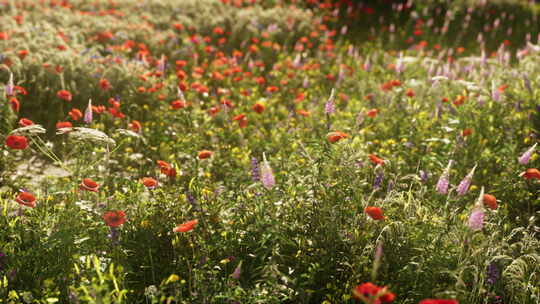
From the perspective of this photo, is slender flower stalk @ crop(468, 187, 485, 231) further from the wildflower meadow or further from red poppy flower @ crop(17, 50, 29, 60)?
red poppy flower @ crop(17, 50, 29, 60)

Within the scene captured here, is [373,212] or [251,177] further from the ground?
[373,212]

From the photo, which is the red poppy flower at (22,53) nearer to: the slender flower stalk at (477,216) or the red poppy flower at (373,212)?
the red poppy flower at (373,212)

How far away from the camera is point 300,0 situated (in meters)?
10.3

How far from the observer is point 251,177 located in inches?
140

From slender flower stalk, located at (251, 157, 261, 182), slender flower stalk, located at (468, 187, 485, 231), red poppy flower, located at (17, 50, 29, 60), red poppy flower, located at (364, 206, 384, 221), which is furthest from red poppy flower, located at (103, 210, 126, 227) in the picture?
red poppy flower, located at (17, 50, 29, 60)

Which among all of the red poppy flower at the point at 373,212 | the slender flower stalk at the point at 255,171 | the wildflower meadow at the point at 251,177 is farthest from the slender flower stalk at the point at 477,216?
the slender flower stalk at the point at 255,171

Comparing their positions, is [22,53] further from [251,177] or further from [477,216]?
[477,216]

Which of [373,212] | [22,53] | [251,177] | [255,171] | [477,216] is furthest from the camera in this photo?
[22,53]

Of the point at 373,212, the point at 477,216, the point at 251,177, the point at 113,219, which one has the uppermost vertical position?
the point at 477,216

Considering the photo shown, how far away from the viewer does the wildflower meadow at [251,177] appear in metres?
2.55

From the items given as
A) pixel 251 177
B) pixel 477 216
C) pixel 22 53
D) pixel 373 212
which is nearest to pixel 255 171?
pixel 251 177

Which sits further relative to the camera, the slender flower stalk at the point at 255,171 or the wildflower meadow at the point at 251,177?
the slender flower stalk at the point at 255,171

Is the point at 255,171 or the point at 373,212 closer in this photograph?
the point at 373,212

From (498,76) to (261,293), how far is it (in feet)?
12.0
